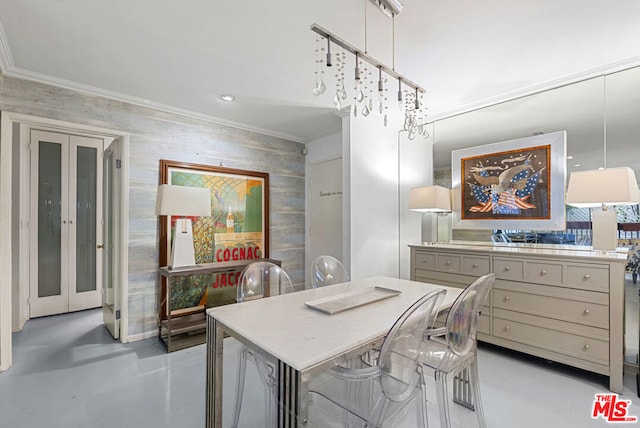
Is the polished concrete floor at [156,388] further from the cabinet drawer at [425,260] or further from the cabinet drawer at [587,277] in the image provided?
the cabinet drawer at [425,260]

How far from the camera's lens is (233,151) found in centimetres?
379

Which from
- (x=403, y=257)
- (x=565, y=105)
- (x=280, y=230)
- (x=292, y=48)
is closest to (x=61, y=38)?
(x=292, y=48)

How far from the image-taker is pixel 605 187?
2223 millimetres

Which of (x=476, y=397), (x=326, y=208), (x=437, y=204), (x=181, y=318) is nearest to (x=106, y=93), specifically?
(x=181, y=318)

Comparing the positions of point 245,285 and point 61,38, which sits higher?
point 61,38

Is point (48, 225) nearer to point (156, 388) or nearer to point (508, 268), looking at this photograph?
point (156, 388)

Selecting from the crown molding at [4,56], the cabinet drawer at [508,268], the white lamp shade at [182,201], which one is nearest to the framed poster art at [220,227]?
the white lamp shade at [182,201]

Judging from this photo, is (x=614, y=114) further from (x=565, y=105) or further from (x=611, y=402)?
(x=611, y=402)

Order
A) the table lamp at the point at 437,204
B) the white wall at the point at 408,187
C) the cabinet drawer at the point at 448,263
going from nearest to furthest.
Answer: the cabinet drawer at the point at 448,263
the table lamp at the point at 437,204
the white wall at the point at 408,187

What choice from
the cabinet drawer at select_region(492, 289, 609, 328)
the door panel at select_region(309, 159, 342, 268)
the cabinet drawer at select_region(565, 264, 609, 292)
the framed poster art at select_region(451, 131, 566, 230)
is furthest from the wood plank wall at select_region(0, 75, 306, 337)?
the cabinet drawer at select_region(565, 264, 609, 292)

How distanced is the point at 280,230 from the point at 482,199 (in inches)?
102

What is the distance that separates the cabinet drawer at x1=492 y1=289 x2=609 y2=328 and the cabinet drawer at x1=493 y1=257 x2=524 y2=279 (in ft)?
0.46

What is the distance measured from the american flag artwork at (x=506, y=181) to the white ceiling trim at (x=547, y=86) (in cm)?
53

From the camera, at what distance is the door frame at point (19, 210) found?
2324 mm
